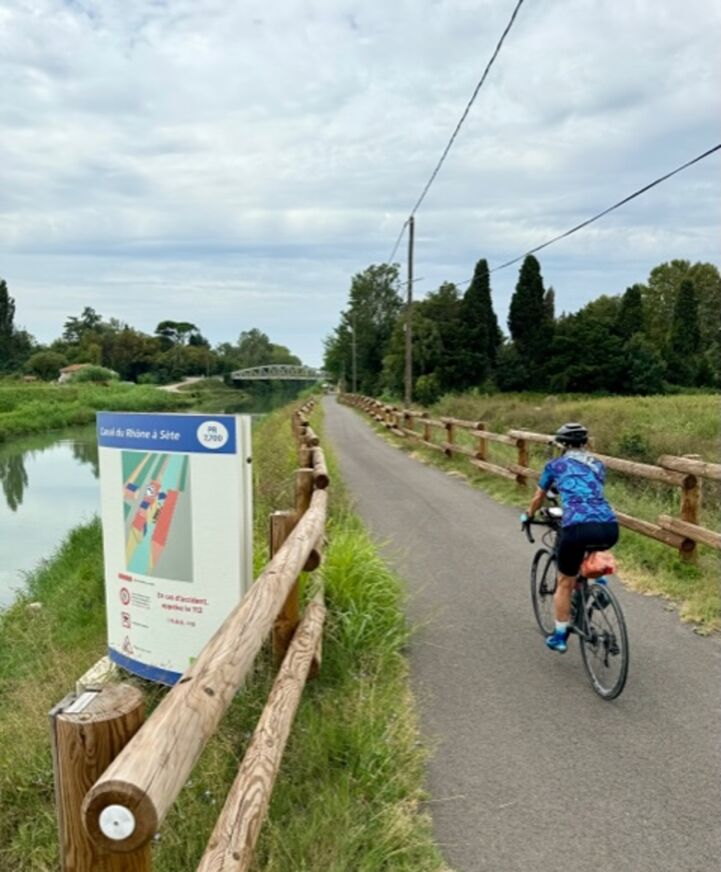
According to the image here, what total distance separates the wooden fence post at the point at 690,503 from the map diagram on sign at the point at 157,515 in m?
4.54

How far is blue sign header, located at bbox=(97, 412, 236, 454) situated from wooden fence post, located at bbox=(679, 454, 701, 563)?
14.5ft

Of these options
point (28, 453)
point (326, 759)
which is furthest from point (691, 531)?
point (28, 453)

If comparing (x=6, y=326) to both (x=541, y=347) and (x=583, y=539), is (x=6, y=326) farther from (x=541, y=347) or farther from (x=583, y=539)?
(x=583, y=539)

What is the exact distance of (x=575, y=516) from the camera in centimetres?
426

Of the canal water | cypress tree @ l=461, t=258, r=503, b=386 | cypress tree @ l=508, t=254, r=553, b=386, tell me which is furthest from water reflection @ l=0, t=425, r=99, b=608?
cypress tree @ l=508, t=254, r=553, b=386

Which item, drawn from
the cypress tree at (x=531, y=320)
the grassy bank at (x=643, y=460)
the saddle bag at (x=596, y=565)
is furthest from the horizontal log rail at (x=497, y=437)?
the cypress tree at (x=531, y=320)

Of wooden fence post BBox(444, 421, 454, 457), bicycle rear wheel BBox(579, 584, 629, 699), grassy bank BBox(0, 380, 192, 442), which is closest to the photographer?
bicycle rear wheel BBox(579, 584, 629, 699)

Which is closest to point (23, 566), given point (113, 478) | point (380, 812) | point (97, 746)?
point (113, 478)

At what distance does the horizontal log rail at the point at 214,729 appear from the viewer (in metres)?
1.39

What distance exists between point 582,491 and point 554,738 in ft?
4.50

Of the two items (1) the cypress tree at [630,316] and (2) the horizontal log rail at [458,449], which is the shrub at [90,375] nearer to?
(1) the cypress tree at [630,316]

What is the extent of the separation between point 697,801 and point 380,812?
4.47 ft

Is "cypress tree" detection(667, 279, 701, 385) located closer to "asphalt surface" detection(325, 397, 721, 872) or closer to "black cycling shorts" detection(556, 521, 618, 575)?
"asphalt surface" detection(325, 397, 721, 872)

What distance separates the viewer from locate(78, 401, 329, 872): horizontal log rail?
1.39m
